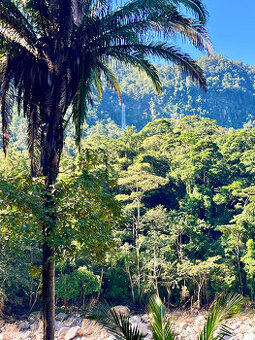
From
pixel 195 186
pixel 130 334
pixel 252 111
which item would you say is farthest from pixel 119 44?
pixel 252 111

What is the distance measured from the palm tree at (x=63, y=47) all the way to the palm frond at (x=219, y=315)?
5.80 feet

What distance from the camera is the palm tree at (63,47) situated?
3438 millimetres

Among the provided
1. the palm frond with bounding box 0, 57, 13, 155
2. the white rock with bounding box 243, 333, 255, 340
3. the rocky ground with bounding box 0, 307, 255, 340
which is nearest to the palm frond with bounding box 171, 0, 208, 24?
the palm frond with bounding box 0, 57, 13, 155

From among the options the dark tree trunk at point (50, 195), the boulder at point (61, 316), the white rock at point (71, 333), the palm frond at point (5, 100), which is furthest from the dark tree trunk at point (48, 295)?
the boulder at point (61, 316)

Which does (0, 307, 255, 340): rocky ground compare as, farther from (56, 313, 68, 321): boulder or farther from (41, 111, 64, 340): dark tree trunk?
(41, 111, 64, 340): dark tree trunk

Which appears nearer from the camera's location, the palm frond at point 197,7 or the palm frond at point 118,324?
the palm frond at point 118,324

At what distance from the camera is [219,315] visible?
2322 millimetres

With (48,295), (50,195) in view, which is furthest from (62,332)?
(50,195)

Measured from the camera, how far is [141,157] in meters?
18.7

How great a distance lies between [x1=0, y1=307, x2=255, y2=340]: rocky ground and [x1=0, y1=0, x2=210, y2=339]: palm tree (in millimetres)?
6302

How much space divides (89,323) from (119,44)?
8533 millimetres

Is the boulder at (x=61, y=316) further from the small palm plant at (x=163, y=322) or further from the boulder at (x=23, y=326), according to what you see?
the small palm plant at (x=163, y=322)

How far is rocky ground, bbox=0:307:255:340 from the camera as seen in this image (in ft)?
30.1

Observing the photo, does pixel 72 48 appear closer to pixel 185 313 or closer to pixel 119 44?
pixel 119 44
